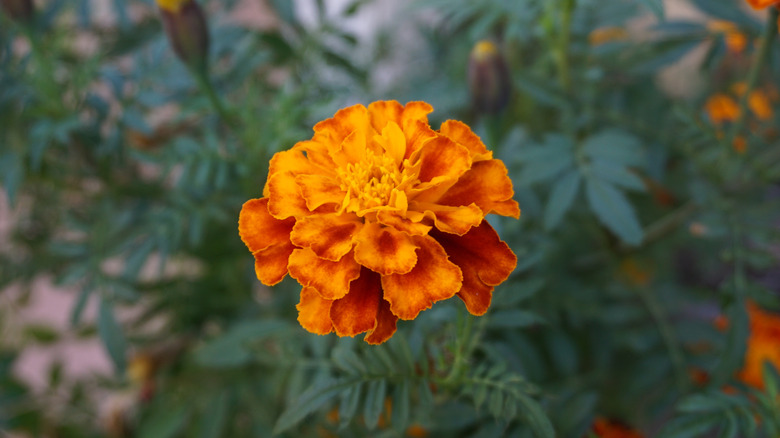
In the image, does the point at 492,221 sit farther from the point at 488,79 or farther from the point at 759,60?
the point at 759,60

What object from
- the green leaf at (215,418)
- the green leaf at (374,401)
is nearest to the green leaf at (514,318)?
the green leaf at (374,401)

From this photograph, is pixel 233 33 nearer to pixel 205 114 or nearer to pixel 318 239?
pixel 205 114

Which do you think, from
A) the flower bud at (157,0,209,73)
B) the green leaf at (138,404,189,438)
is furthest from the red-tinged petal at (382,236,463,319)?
the green leaf at (138,404,189,438)

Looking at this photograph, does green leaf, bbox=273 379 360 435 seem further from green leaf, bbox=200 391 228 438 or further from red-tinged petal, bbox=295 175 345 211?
green leaf, bbox=200 391 228 438

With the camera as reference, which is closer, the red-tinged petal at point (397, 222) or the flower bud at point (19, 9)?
the red-tinged petal at point (397, 222)

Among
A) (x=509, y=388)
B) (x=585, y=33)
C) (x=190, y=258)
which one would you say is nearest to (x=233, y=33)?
(x=190, y=258)

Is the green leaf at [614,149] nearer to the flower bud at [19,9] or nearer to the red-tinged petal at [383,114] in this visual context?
the red-tinged petal at [383,114]
